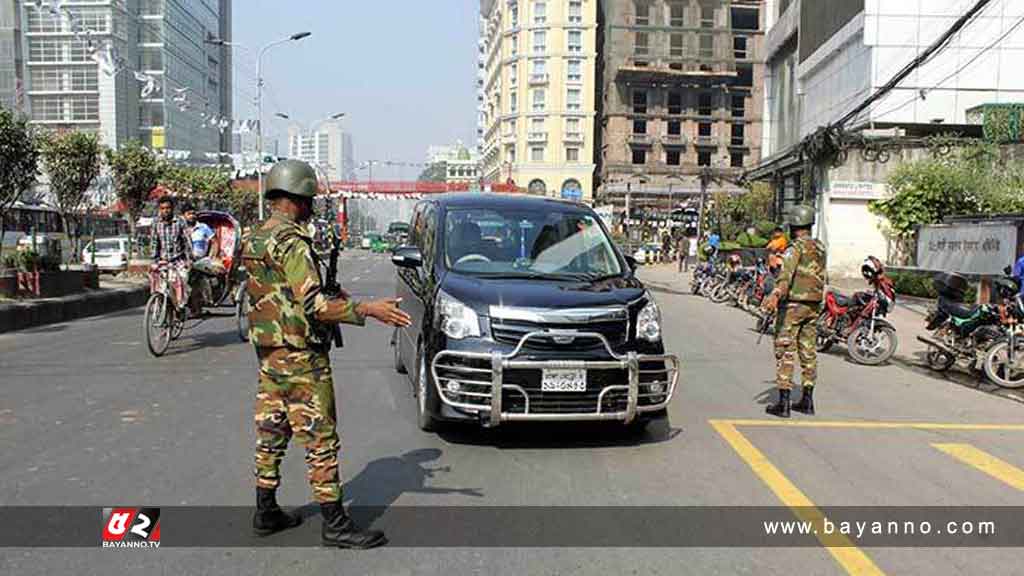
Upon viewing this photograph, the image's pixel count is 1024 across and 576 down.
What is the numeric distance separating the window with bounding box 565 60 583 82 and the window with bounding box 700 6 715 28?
1236cm

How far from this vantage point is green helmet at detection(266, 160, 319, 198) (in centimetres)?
417

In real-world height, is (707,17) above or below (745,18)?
below

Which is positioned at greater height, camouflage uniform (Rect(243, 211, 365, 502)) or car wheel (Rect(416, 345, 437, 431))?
camouflage uniform (Rect(243, 211, 365, 502))

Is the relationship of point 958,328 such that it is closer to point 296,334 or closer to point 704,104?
point 296,334

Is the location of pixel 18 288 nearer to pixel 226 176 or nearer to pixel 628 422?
pixel 628 422

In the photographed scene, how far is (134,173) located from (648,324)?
2491cm

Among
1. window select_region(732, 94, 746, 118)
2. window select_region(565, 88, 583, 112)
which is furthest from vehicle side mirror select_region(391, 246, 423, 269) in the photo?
window select_region(732, 94, 746, 118)

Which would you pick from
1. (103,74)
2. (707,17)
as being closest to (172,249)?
(103,74)

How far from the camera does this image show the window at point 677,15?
269 feet

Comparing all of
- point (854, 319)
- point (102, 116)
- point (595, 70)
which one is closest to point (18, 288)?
point (854, 319)

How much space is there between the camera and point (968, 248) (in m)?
17.9

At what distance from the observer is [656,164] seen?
8069cm

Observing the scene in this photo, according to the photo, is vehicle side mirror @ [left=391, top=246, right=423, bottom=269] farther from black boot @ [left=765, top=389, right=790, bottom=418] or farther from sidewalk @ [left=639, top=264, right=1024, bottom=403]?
sidewalk @ [left=639, top=264, right=1024, bottom=403]

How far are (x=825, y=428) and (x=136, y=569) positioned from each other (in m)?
5.44
